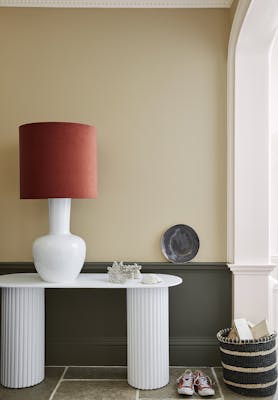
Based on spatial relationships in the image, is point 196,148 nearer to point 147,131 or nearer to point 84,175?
point 147,131

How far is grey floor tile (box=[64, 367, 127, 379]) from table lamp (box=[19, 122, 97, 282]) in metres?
0.72

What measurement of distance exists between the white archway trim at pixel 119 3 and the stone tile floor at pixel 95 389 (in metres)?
2.62

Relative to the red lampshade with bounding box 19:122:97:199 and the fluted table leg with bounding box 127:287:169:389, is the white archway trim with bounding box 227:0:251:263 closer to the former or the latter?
the fluted table leg with bounding box 127:287:169:389

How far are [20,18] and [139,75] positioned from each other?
97cm

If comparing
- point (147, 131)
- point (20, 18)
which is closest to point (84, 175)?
point (147, 131)

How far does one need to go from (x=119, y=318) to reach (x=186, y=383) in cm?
73

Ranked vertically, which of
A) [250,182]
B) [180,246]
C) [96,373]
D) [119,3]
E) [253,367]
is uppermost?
[119,3]

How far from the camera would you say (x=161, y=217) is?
3400 mm

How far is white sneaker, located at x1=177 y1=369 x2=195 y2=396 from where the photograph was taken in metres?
2.82

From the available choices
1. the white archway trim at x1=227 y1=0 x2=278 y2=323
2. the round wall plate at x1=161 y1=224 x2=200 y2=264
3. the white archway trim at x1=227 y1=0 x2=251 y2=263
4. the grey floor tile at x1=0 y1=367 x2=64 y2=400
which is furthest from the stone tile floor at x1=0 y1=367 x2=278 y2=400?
the white archway trim at x1=227 y1=0 x2=251 y2=263

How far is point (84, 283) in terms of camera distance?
9.55 feet

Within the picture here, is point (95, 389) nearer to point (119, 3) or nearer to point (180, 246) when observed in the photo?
point (180, 246)

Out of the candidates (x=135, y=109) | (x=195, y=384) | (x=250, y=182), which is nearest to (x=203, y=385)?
(x=195, y=384)

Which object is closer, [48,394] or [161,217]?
[48,394]
